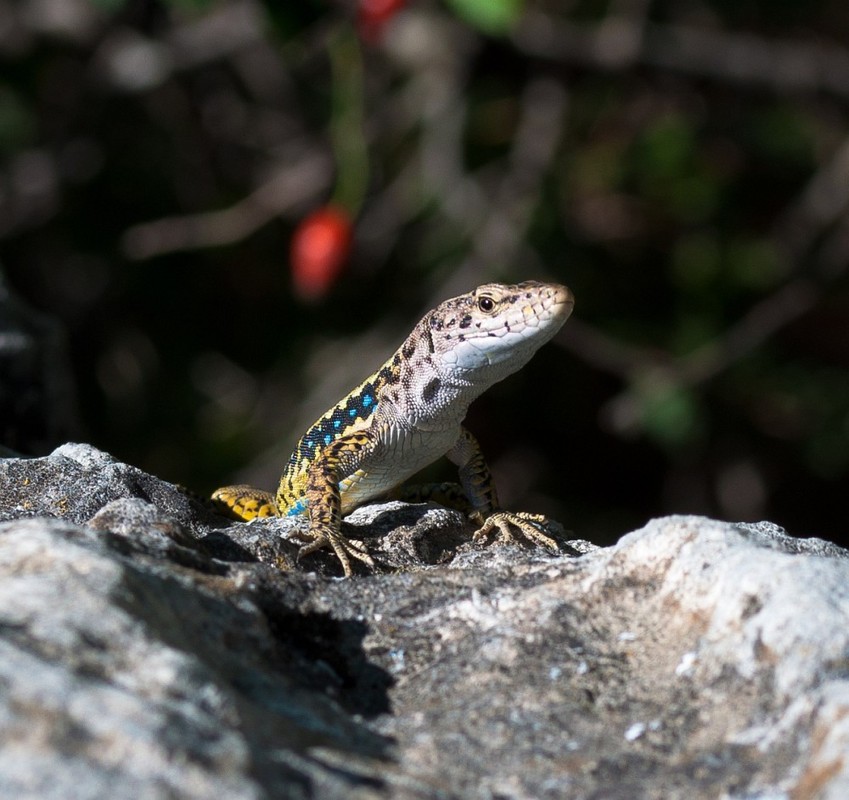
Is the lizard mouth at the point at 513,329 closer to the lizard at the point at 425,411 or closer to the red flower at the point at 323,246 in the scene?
the lizard at the point at 425,411

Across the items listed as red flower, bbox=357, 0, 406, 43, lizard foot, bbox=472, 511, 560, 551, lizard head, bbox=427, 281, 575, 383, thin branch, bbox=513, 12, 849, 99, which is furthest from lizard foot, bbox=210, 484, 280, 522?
thin branch, bbox=513, 12, 849, 99

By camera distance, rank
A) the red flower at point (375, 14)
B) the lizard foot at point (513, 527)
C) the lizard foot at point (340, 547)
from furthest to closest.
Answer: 1. the red flower at point (375, 14)
2. the lizard foot at point (513, 527)
3. the lizard foot at point (340, 547)

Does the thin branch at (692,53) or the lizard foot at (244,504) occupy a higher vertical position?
the thin branch at (692,53)

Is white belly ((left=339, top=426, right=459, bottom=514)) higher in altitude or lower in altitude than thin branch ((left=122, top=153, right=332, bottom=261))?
lower

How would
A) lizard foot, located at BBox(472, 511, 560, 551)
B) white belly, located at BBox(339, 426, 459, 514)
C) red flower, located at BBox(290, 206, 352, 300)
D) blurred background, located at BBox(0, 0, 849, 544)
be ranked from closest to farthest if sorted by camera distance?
1. lizard foot, located at BBox(472, 511, 560, 551)
2. white belly, located at BBox(339, 426, 459, 514)
3. red flower, located at BBox(290, 206, 352, 300)
4. blurred background, located at BBox(0, 0, 849, 544)

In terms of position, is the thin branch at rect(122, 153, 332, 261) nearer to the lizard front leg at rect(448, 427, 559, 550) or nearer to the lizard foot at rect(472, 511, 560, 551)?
the lizard front leg at rect(448, 427, 559, 550)

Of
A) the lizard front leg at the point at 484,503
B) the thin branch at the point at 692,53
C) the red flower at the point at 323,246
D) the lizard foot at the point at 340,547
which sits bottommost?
the lizard foot at the point at 340,547

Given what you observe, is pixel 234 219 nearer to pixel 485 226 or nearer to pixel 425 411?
pixel 485 226

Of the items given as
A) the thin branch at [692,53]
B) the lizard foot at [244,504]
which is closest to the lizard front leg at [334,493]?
the lizard foot at [244,504]

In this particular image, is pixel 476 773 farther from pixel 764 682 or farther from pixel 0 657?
pixel 0 657
